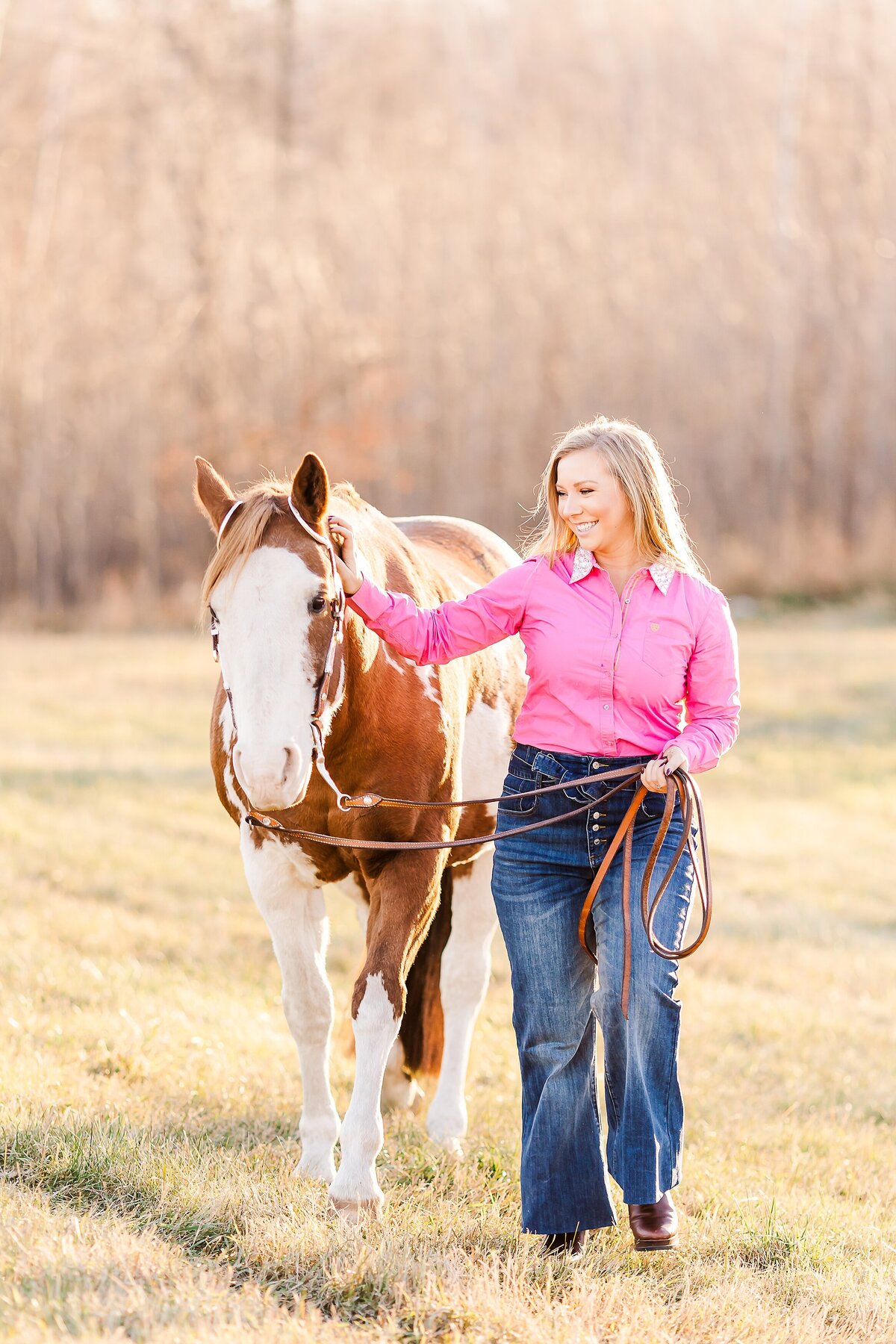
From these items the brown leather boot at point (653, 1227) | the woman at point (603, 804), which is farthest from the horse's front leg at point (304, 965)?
the brown leather boot at point (653, 1227)

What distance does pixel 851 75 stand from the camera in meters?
25.6

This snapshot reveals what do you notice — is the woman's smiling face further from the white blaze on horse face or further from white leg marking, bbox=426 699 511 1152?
white leg marking, bbox=426 699 511 1152

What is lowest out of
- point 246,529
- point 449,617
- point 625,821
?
point 625,821

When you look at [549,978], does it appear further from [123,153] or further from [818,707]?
[123,153]

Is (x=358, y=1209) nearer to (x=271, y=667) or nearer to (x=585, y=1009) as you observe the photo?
(x=585, y=1009)

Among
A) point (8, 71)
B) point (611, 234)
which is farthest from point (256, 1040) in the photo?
point (8, 71)

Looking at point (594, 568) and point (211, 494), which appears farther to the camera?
point (211, 494)

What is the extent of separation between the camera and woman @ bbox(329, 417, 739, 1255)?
3.11 metres

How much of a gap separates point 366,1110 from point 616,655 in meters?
1.31

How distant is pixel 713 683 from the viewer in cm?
319

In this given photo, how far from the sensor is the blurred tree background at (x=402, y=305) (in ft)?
70.2

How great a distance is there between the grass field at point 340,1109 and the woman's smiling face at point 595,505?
1708 millimetres

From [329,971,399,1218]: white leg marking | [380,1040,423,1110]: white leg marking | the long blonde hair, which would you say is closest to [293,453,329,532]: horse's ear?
the long blonde hair

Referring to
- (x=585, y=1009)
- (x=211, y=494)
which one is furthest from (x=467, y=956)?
(x=211, y=494)
